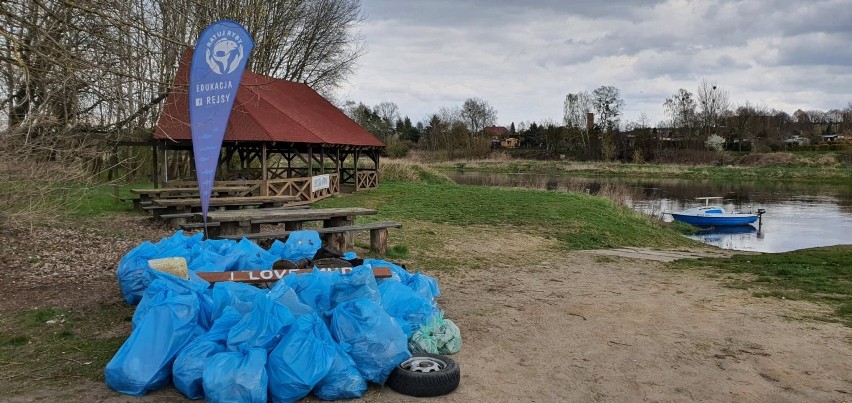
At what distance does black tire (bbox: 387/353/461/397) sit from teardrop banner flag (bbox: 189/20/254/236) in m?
3.37

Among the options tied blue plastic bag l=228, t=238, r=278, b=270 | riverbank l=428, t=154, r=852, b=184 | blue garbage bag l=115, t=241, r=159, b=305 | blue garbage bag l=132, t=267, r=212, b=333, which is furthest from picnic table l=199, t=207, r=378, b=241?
riverbank l=428, t=154, r=852, b=184

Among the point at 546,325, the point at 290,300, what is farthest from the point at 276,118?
the point at 290,300

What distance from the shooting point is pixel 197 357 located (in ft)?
12.8

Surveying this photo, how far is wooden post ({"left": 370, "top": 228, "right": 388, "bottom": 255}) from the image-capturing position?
9.48m

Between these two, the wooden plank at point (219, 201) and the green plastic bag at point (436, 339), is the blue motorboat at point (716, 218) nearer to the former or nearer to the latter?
the wooden plank at point (219, 201)

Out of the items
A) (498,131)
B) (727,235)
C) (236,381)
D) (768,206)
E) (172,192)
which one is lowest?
(727,235)

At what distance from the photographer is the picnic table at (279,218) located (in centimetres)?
888

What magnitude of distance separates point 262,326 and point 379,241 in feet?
18.3

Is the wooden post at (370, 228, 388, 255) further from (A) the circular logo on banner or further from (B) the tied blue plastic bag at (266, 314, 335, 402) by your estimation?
(B) the tied blue plastic bag at (266, 314, 335, 402)

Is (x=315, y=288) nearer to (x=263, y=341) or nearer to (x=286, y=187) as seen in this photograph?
(x=263, y=341)

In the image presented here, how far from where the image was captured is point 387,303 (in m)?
4.86

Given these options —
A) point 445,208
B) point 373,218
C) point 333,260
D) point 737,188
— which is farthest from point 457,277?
point 737,188

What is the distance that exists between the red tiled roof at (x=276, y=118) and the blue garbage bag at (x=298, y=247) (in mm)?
7075

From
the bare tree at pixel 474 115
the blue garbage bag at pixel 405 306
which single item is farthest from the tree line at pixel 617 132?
the blue garbage bag at pixel 405 306
